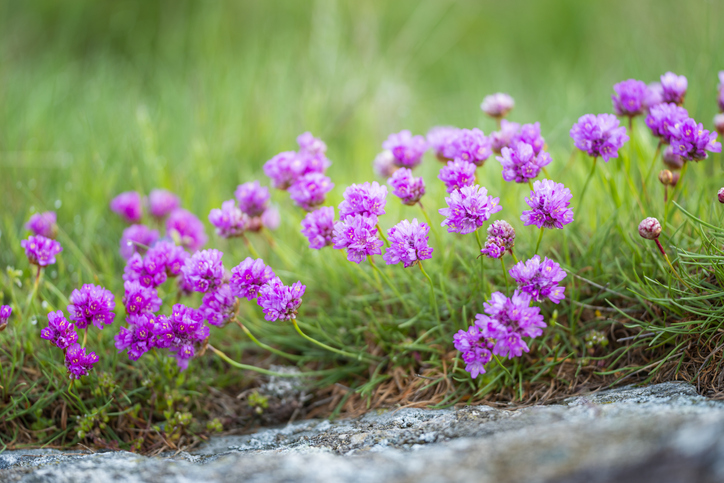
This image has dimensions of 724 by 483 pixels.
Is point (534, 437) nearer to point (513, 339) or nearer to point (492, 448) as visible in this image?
point (492, 448)

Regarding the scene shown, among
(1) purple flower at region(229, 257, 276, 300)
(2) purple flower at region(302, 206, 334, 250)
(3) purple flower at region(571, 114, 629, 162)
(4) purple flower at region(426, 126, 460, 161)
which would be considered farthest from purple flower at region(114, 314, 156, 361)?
(3) purple flower at region(571, 114, 629, 162)

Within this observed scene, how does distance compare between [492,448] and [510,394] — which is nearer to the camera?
[492,448]

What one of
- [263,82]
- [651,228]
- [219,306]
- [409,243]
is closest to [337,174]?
[263,82]

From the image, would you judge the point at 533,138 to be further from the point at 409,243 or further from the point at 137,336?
the point at 137,336

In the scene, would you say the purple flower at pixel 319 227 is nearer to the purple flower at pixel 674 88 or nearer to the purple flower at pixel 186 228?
the purple flower at pixel 186 228

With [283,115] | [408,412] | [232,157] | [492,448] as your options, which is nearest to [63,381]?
[408,412]

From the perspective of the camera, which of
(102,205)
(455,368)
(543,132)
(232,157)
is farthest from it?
(232,157)
